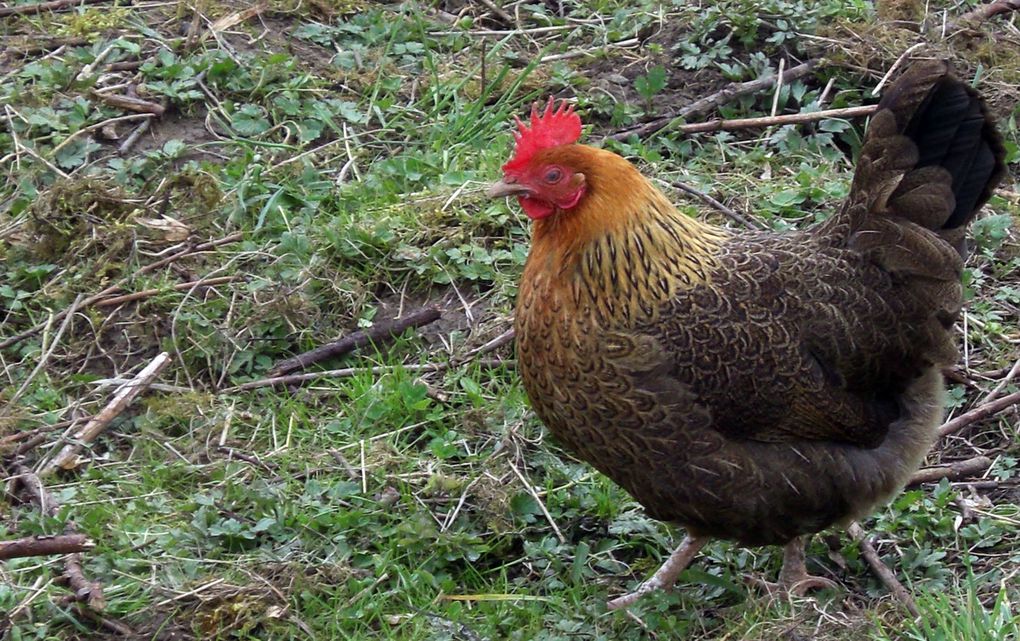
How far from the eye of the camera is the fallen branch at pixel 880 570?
430 centimetres

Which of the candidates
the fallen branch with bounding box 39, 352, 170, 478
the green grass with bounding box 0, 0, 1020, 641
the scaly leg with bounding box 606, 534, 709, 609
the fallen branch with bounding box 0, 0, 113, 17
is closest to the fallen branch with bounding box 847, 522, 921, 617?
the green grass with bounding box 0, 0, 1020, 641

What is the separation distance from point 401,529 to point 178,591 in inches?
31.2

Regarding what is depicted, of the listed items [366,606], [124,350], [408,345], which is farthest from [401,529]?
[124,350]

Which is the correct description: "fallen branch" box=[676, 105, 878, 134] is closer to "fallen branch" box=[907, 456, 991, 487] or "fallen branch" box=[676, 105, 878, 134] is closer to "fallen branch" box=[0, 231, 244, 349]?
"fallen branch" box=[907, 456, 991, 487]

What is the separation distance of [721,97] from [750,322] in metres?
2.64

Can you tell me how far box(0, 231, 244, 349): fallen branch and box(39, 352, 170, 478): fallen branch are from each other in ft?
1.46

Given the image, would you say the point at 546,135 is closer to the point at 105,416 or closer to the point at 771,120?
the point at 105,416

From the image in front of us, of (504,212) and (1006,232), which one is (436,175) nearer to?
(504,212)

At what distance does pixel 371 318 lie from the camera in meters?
5.64

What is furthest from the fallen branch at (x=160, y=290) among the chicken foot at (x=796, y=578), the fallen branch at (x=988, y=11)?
the fallen branch at (x=988, y=11)

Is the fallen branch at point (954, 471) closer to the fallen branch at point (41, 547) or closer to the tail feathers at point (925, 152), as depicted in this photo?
the tail feathers at point (925, 152)

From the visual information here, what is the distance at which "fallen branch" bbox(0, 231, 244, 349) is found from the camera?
18.2ft

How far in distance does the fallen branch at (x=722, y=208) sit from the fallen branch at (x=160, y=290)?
6.66 feet

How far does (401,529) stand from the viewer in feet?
15.4
